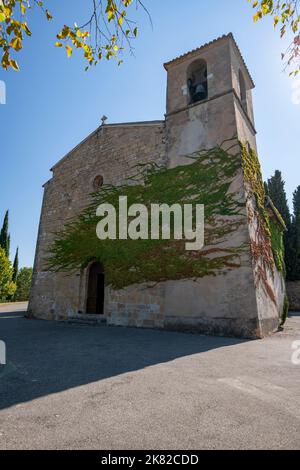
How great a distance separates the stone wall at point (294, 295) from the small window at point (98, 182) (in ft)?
54.2

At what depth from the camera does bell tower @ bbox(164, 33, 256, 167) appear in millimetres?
8414

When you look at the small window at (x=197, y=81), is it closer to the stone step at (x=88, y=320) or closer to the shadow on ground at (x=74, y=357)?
the shadow on ground at (x=74, y=357)

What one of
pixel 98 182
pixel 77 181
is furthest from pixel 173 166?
pixel 77 181

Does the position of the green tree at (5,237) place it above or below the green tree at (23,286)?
above

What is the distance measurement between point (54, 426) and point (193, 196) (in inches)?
273

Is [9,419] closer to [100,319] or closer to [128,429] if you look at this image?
A: [128,429]

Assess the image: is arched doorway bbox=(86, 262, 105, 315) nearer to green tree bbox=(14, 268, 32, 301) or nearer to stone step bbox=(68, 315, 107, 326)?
stone step bbox=(68, 315, 107, 326)

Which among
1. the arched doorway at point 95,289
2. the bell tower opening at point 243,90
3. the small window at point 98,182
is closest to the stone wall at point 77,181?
the small window at point 98,182

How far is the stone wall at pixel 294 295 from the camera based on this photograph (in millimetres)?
19531

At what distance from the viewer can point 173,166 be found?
8875 millimetres

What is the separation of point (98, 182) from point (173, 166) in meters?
3.58

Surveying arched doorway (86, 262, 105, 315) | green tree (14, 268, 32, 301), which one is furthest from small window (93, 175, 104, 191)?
green tree (14, 268, 32, 301)

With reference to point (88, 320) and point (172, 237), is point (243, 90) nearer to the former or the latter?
point (172, 237)
